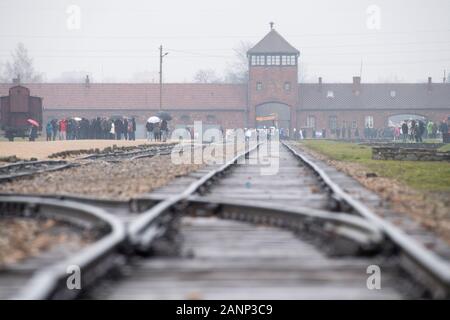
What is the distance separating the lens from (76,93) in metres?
90.9

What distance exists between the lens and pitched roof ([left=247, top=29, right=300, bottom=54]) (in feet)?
288

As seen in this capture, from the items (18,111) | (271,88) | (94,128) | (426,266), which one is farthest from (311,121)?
(426,266)

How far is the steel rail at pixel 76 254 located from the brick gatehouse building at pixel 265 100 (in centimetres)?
7844

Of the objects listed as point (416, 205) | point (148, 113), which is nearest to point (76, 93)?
point (148, 113)

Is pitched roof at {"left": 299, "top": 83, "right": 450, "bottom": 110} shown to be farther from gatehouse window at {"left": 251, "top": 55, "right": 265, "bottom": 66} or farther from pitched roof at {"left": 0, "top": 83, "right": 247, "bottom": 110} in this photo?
pitched roof at {"left": 0, "top": 83, "right": 247, "bottom": 110}

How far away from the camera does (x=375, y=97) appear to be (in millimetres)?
91938

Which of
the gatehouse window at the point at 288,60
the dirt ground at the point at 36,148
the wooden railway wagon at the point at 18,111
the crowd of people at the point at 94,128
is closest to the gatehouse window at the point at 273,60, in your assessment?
the gatehouse window at the point at 288,60

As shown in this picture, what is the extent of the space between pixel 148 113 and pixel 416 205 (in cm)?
7928

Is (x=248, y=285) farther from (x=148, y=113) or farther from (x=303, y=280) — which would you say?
(x=148, y=113)

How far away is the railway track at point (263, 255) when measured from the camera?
14.6ft

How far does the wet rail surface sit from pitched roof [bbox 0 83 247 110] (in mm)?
81846

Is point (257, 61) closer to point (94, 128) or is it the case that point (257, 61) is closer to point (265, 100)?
point (265, 100)

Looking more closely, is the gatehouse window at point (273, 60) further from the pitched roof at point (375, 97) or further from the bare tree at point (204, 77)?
the bare tree at point (204, 77)

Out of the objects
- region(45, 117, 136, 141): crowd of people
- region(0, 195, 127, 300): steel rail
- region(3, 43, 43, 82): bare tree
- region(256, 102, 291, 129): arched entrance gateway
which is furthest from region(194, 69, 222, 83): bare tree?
Answer: region(0, 195, 127, 300): steel rail
